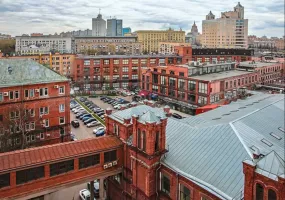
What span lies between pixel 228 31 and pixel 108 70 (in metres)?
118

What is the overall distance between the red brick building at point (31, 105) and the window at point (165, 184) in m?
18.5

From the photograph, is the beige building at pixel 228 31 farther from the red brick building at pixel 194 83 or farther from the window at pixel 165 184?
the window at pixel 165 184

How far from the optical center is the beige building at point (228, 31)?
6929 inches

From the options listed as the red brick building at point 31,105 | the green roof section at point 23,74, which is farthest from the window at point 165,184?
the green roof section at point 23,74

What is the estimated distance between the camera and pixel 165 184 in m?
21.4

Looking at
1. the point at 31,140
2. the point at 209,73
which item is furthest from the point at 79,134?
the point at 209,73

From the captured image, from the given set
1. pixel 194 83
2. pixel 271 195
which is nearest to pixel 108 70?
pixel 194 83

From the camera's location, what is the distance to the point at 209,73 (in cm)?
6656

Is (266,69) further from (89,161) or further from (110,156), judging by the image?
(89,161)

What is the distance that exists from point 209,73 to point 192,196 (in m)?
50.3

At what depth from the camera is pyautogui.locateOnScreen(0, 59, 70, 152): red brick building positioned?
115 feet

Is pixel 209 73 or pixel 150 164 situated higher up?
pixel 209 73

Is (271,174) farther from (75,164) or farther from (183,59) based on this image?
(183,59)

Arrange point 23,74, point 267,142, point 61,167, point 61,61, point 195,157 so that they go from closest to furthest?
point 195,157 < point 61,167 < point 267,142 < point 23,74 < point 61,61
